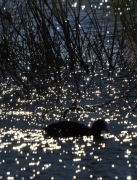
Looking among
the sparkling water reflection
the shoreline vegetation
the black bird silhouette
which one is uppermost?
the shoreline vegetation

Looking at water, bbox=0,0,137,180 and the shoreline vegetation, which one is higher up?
the shoreline vegetation

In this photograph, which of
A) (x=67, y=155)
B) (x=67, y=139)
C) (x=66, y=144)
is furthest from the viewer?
(x=67, y=139)

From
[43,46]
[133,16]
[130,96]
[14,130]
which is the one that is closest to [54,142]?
[14,130]

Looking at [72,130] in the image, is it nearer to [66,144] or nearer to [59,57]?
[66,144]

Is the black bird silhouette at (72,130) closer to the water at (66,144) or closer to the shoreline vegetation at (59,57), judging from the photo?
the water at (66,144)

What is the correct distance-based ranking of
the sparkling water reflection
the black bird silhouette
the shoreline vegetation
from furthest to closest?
the shoreline vegetation, the black bird silhouette, the sparkling water reflection

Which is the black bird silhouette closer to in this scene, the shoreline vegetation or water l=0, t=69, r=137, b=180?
water l=0, t=69, r=137, b=180

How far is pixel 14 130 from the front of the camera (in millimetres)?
7051

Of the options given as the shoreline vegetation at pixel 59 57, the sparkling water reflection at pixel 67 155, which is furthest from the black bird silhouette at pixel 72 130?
the shoreline vegetation at pixel 59 57

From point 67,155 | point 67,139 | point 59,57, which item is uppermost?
point 59,57

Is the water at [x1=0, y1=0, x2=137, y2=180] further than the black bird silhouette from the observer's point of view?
No

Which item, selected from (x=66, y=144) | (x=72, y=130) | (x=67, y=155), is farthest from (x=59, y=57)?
(x=67, y=155)

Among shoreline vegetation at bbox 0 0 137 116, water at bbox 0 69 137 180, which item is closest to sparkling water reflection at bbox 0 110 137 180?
water at bbox 0 69 137 180

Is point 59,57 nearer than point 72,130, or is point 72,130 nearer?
point 72,130
